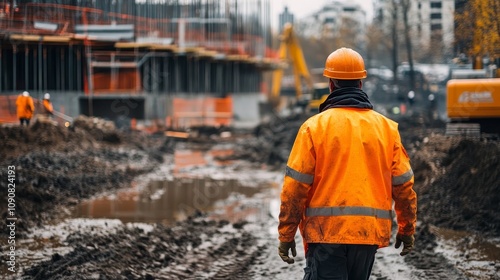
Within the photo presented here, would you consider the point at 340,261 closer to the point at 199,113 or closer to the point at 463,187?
the point at 463,187

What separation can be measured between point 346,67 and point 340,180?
0.75 m

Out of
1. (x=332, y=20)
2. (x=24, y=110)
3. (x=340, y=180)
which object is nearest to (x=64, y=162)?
(x=24, y=110)

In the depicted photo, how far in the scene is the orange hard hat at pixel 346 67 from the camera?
485 cm

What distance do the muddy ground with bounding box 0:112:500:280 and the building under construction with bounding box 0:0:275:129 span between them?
7.27 m

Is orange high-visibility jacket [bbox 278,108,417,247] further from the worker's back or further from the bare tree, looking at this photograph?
the bare tree

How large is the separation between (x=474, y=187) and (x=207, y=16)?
37636 mm

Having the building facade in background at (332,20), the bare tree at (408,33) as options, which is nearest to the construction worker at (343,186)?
the bare tree at (408,33)

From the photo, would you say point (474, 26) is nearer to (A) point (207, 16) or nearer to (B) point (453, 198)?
(B) point (453, 198)

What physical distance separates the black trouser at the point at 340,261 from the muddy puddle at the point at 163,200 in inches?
319

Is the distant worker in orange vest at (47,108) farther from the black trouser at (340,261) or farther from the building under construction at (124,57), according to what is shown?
the black trouser at (340,261)

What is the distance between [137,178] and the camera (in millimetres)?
19562

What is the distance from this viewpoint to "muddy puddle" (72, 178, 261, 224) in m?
13.2

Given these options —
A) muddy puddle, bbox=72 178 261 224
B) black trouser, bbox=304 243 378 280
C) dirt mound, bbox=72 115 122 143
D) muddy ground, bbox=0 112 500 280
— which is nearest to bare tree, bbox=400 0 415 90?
muddy ground, bbox=0 112 500 280

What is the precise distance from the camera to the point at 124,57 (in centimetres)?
3828
